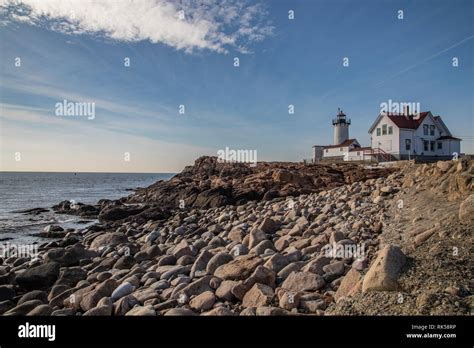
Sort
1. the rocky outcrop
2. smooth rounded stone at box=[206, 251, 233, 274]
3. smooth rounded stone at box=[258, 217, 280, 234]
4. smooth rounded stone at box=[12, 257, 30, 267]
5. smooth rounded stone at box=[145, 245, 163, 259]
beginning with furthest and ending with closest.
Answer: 1. the rocky outcrop
2. smooth rounded stone at box=[12, 257, 30, 267]
3. smooth rounded stone at box=[258, 217, 280, 234]
4. smooth rounded stone at box=[145, 245, 163, 259]
5. smooth rounded stone at box=[206, 251, 233, 274]

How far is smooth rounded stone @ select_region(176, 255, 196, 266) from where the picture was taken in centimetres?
753

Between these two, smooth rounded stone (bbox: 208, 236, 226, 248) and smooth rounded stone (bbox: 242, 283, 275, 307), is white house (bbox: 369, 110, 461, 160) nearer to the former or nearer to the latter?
smooth rounded stone (bbox: 208, 236, 226, 248)

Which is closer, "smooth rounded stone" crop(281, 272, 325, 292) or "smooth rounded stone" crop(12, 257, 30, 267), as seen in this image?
"smooth rounded stone" crop(281, 272, 325, 292)

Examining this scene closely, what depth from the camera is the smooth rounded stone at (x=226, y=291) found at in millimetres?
5047

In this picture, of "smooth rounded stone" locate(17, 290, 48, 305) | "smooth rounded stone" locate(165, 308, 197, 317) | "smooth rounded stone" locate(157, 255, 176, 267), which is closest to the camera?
"smooth rounded stone" locate(165, 308, 197, 317)

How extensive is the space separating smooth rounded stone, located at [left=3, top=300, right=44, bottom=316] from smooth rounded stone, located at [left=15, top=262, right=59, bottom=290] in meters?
1.66

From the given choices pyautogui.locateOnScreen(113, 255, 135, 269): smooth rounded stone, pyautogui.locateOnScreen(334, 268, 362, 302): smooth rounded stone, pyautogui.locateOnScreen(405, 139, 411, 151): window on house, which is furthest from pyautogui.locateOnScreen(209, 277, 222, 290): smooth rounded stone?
pyautogui.locateOnScreen(405, 139, 411, 151): window on house

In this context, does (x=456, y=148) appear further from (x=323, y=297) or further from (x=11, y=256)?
(x=11, y=256)

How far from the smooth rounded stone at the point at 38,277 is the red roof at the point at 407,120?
30.6 metres

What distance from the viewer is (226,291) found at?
5117mm

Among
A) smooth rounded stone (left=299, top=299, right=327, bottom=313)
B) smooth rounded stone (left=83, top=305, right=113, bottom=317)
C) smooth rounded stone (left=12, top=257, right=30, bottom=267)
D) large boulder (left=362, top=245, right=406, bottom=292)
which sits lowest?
smooth rounded stone (left=12, top=257, right=30, bottom=267)

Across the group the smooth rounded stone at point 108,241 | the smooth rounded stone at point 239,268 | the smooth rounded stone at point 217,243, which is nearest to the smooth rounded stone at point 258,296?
the smooth rounded stone at point 239,268
